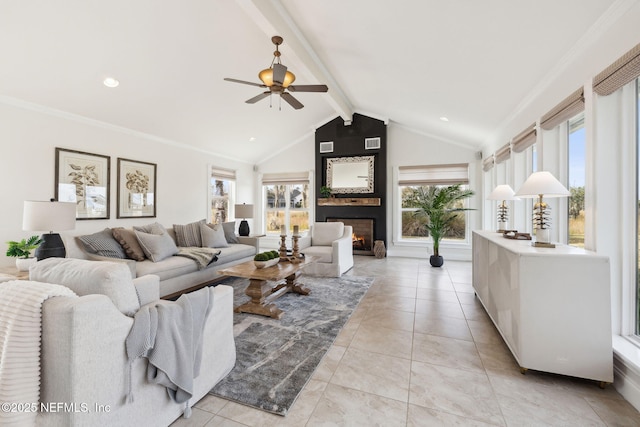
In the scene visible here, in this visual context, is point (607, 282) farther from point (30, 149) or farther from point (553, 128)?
point (30, 149)

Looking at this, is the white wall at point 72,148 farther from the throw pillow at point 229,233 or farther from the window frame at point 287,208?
the window frame at point 287,208

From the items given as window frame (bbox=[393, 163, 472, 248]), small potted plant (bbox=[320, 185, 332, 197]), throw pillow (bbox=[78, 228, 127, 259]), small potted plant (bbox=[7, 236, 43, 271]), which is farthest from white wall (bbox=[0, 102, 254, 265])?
window frame (bbox=[393, 163, 472, 248])

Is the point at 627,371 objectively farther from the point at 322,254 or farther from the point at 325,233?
the point at 325,233

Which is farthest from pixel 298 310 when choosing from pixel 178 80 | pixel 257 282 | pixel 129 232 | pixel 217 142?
pixel 217 142

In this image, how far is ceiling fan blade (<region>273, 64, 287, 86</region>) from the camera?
2727mm

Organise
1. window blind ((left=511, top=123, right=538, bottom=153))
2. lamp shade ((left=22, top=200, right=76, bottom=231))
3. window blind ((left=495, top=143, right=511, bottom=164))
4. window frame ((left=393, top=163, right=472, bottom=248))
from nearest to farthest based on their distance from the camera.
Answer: lamp shade ((left=22, top=200, right=76, bottom=231)) < window blind ((left=511, top=123, right=538, bottom=153)) < window blind ((left=495, top=143, right=511, bottom=164)) < window frame ((left=393, top=163, right=472, bottom=248))

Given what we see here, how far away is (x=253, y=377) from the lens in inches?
73.8

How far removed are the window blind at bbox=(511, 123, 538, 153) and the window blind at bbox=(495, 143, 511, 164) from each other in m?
0.22

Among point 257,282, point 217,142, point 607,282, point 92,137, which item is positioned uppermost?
point 217,142

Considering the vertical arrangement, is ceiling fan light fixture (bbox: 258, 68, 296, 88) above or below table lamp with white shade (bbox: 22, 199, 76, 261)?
above

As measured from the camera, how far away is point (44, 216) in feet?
8.73

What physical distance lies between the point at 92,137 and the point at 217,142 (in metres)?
2.23

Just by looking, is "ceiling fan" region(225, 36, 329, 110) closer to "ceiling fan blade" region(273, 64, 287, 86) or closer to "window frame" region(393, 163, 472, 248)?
"ceiling fan blade" region(273, 64, 287, 86)

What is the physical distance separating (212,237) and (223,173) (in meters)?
2.65
